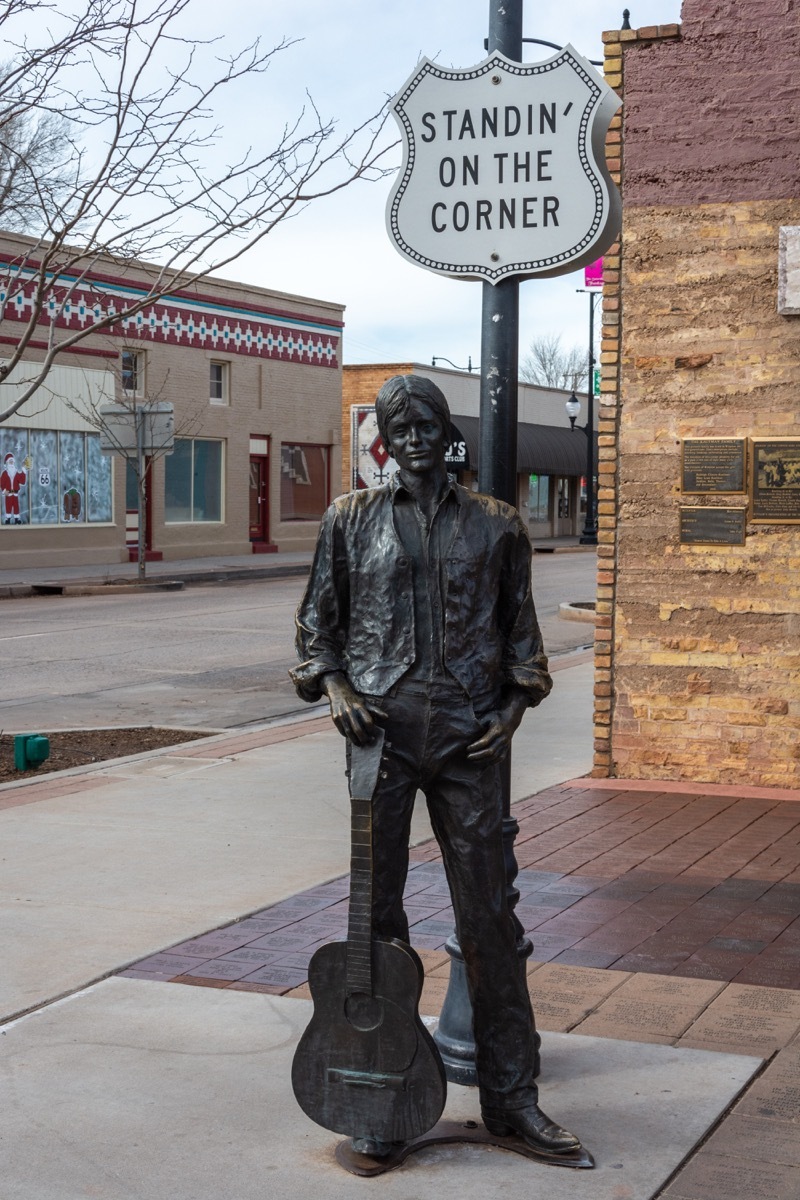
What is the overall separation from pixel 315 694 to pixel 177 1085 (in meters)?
1.26

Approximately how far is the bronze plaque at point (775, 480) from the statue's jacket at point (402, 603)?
507 cm

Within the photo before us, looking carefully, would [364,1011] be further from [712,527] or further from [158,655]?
[158,655]

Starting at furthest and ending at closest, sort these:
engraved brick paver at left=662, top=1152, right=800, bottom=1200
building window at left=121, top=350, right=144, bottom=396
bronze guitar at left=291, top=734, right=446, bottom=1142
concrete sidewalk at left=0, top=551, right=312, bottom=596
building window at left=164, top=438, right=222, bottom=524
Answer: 1. building window at left=164, top=438, right=222, bottom=524
2. building window at left=121, top=350, right=144, bottom=396
3. concrete sidewalk at left=0, top=551, right=312, bottom=596
4. bronze guitar at left=291, top=734, right=446, bottom=1142
5. engraved brick paver at left=662, top=1152, right=800, bottom=1200

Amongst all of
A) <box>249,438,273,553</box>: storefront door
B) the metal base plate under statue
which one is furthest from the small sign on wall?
<box>249,438,273,553</box>: storefront door

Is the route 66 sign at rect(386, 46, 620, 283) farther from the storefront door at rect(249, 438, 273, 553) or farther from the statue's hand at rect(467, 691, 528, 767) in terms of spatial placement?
the storefront door at rect(249, 438, 273, 553)

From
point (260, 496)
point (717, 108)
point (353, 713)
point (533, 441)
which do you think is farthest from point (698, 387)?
point (533, 441)

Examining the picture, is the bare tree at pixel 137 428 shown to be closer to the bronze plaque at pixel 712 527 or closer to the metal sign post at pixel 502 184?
the bronze plaque at pixel 712 527

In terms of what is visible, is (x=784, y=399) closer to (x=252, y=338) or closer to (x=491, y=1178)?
(x=491, y=1178)

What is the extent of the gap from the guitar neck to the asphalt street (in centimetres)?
813

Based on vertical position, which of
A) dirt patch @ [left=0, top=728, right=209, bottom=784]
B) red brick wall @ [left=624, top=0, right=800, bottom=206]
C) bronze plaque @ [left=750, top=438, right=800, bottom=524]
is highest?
red brick wall @ [left=624, top=0, right=800, bottom=206]

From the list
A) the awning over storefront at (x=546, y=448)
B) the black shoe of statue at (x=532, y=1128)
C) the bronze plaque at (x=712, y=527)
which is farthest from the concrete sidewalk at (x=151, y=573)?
the black shoe of statue at (x=532, y=1128)

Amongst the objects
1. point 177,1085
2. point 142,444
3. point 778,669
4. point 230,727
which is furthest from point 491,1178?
point 142,444

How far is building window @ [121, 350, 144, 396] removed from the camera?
33.3m

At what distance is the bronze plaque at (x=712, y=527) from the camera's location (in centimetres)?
893
